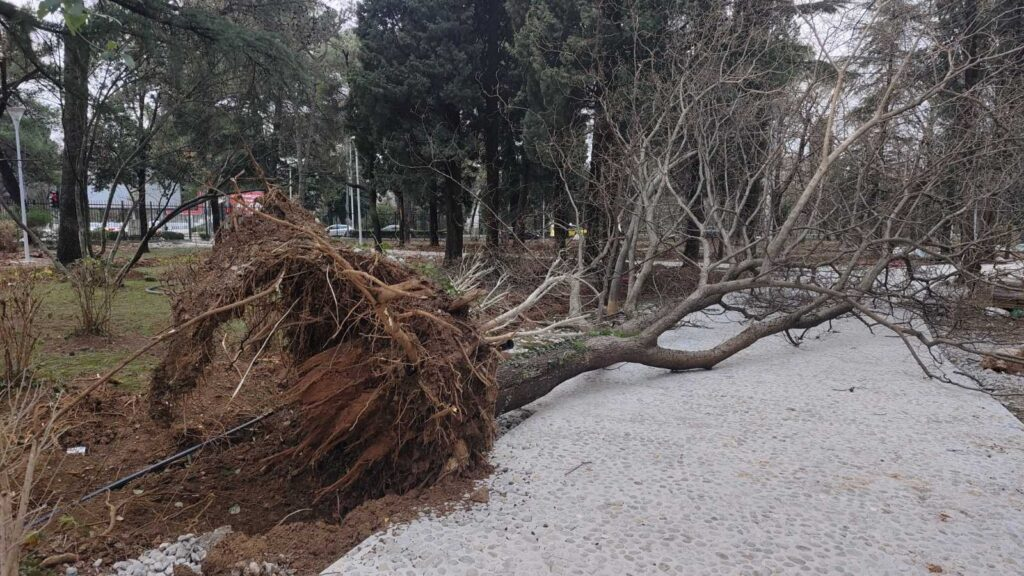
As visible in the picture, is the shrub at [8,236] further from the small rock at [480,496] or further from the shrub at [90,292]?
the small rock at [480,496]

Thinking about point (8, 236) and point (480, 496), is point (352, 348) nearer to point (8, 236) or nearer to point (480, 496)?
point (480, 496)

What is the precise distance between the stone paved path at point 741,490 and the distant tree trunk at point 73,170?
706 centimetres

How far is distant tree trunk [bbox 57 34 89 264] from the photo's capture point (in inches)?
307

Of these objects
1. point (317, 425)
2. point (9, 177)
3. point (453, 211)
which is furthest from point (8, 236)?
point (317, 425)

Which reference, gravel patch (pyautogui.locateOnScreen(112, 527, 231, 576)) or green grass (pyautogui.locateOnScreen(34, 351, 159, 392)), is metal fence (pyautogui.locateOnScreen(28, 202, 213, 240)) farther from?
gravel patch (pyautogui.locateOnScreen(112, 527, 231, 576))

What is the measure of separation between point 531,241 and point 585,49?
12.3ft

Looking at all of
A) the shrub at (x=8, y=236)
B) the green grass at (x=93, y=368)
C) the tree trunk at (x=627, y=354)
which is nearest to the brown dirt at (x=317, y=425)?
the tree trunk at (x=627, y=354)

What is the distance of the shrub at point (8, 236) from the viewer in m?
15.6

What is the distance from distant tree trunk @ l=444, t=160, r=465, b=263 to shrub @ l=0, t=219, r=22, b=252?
11767 mm

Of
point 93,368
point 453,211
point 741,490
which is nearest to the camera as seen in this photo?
point 741,490

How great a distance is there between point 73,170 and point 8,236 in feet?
26.1

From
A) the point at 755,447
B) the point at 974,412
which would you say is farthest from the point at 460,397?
the point at 974,412

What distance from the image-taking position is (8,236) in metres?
15.8

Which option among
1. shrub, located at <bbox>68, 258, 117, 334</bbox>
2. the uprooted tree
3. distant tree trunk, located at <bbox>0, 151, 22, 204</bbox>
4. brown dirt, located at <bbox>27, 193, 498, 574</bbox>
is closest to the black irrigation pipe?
brown dirt, located at <bbox>27, 193, 498, 574</bbox>
